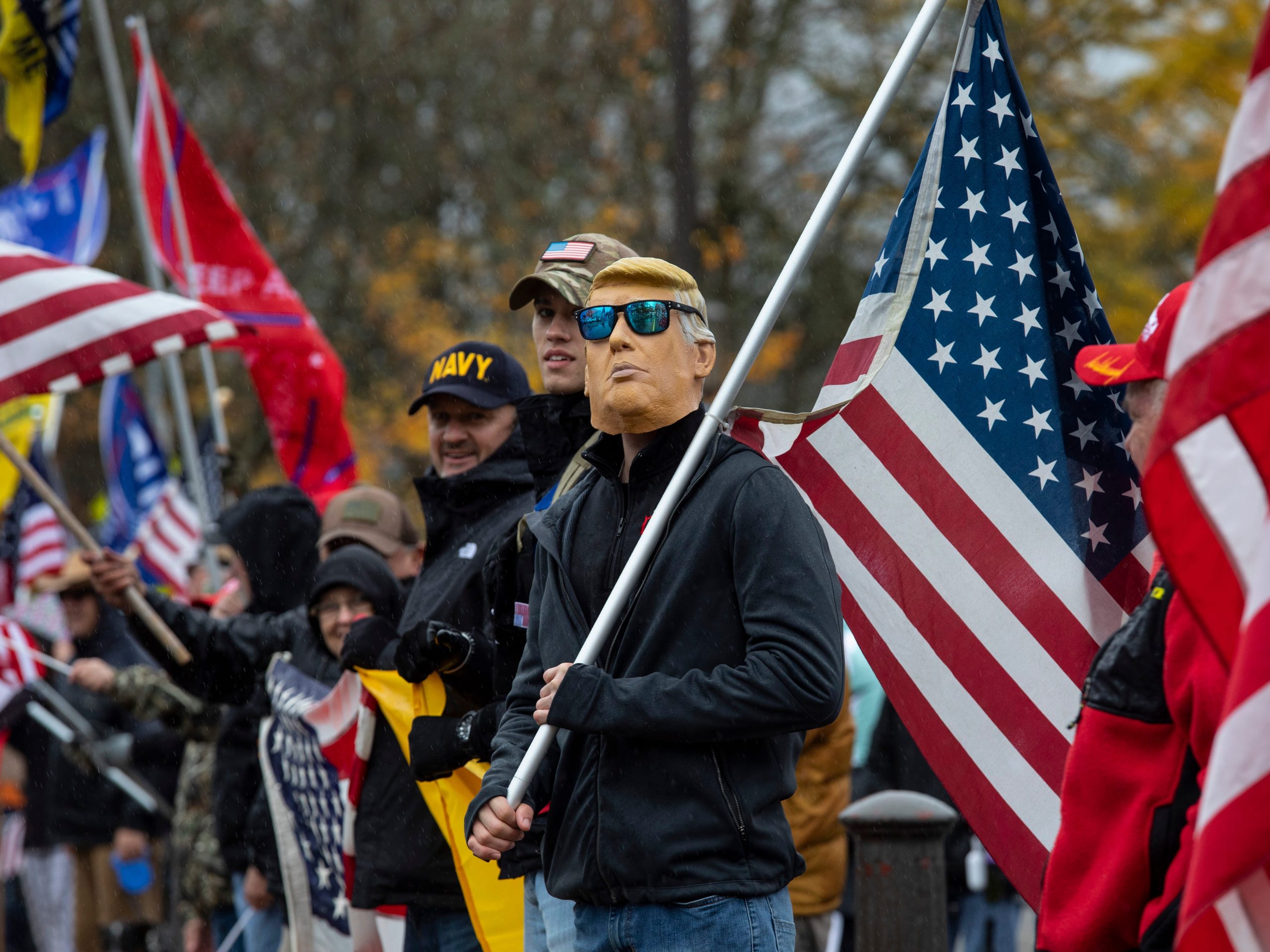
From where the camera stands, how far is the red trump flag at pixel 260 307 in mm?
8609

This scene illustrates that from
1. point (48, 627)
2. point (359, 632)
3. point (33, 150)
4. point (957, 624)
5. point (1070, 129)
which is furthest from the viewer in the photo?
point (1070, 129)

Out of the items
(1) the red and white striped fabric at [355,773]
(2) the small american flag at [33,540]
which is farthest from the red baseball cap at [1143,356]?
(2) the small american flag at [33,540]

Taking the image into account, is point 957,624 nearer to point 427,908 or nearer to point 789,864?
point 789,864

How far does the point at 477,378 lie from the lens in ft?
16.1

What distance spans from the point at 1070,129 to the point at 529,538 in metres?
17.1

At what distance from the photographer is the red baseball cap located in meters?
2.80

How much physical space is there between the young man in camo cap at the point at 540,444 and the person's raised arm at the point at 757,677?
0.93 meters

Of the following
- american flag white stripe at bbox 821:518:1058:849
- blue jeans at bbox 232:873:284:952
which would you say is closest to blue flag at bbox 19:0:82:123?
blue jeans at bbox 232:873:284:952

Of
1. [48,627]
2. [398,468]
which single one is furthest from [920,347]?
[398,468]

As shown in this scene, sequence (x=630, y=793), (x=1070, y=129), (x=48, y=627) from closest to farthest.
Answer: (x=630, y=793) < (x=48, y=627) < (x=1070, y=129)

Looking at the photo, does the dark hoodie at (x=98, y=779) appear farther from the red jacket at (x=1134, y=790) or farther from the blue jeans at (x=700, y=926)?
the red jacket at (x=1134, y=790)

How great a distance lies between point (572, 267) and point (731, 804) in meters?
1.73

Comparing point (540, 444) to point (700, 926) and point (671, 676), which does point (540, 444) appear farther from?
point (700, 926)

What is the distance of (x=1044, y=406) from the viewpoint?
4.12 meters
